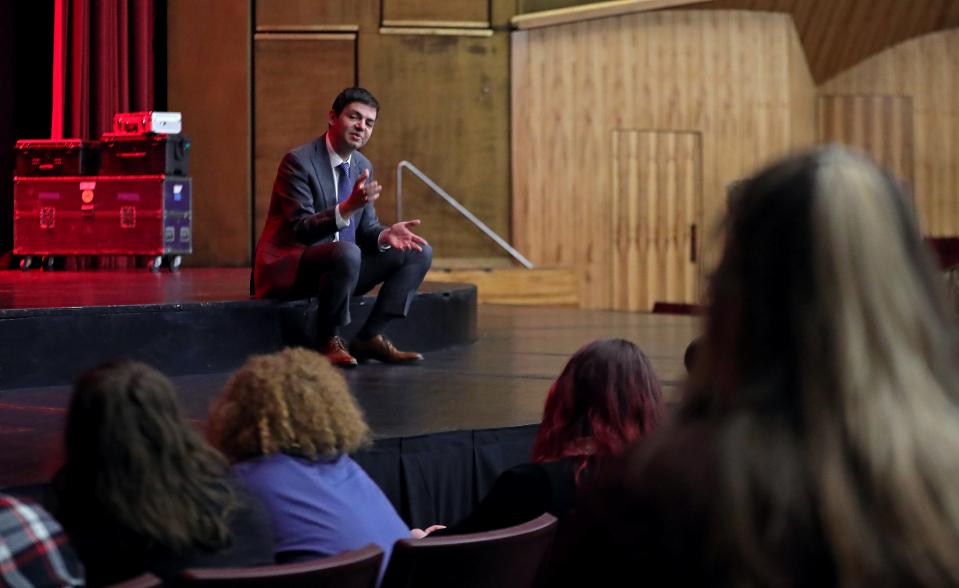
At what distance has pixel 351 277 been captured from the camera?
4578 mm

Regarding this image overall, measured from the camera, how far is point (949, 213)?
433 inches

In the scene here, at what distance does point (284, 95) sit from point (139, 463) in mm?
8109

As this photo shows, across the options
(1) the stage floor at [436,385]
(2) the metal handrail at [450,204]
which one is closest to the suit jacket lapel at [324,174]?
(1) the stage floor at [436,385]

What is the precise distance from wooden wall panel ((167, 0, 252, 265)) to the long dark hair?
7768 millimetres

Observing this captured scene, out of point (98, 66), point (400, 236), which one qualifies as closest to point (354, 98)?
point (400, 236)

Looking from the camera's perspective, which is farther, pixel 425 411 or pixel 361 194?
pixel 361 194

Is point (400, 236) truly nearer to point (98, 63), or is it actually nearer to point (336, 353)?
point (336, 353)

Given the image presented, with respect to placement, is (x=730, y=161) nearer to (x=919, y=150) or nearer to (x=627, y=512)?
(x=919, y=150)

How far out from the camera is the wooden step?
9.30m

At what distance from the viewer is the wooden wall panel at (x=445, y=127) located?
9930 mm

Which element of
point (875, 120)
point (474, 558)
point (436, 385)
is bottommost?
point (474, 558)

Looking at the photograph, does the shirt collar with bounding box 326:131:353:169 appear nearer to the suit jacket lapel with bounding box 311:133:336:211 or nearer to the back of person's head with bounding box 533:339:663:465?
the suit jacket lapel with bounding box 311:133:336:211

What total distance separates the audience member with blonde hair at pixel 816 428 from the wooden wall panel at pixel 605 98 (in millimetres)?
9230

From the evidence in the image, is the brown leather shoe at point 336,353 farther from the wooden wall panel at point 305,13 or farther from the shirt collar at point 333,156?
the wooden wall panel at point 305,13
